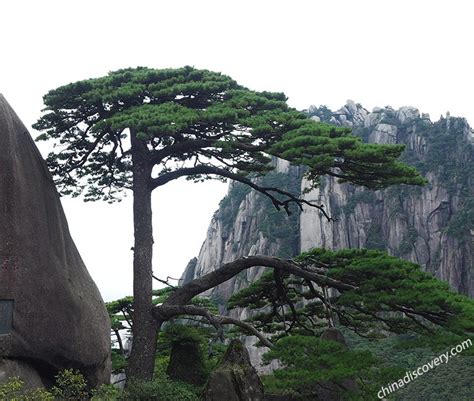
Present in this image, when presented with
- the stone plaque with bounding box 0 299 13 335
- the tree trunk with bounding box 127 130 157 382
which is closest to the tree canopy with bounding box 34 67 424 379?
the tree trunk with bounding box 127 130 157 382

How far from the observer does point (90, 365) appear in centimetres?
1008

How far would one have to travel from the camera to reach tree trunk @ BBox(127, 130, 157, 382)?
10555mm

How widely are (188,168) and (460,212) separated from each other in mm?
42100

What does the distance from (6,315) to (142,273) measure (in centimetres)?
339

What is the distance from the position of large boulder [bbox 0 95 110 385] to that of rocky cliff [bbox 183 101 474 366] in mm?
38765

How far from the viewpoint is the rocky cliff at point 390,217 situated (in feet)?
157

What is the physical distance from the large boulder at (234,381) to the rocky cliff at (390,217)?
39859 mm

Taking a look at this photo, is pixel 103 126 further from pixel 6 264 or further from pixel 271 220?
pixel 271 220

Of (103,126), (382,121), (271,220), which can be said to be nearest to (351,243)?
(271,220)

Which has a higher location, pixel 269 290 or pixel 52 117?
pixel 52 117

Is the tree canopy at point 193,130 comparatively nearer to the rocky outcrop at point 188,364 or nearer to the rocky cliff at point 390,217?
the rocky outcrop at point 188,364

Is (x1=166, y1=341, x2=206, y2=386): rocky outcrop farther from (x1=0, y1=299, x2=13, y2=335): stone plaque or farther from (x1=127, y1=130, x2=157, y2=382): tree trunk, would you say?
(x1=0, y1=299, x2=13, y2=335): stone plaque

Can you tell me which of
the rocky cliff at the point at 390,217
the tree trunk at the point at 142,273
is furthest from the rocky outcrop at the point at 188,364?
the rocky cliff at the point at 390,217


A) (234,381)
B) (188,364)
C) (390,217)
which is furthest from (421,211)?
(234,381)
